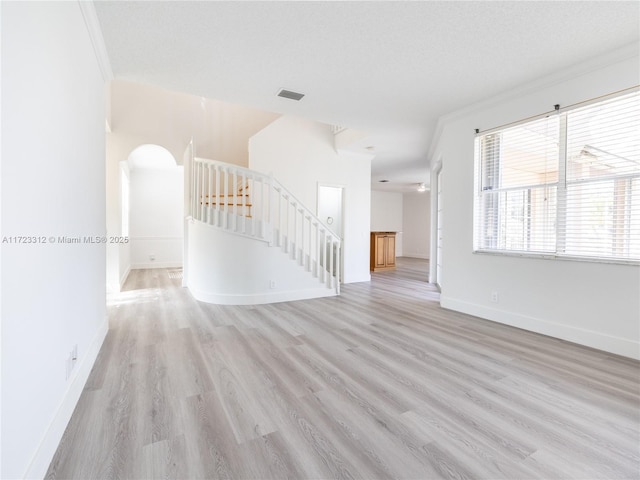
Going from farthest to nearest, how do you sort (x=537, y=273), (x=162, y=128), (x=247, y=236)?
(x=162, y=128) → (x=247, y=236) → (x=537, y=273)

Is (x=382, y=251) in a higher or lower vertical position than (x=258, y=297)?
higher

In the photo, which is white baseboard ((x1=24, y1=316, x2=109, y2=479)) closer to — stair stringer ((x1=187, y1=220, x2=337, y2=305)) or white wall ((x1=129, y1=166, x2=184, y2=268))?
stair stringer ((x1=187, y1=220, x2=337, y2=305))

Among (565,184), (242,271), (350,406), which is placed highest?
(565,184)

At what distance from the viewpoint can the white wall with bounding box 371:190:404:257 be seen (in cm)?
1162

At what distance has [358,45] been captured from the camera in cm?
258

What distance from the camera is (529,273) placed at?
10.9 ft

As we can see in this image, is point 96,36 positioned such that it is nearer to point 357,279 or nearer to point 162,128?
point 162,128

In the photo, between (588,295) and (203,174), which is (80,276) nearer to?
(203,174)

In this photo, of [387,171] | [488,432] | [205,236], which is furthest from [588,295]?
[387,171]

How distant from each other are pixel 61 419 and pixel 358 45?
3.28 metres

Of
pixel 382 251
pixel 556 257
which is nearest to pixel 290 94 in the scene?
pixel 556 257

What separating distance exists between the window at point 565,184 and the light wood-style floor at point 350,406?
103 cm

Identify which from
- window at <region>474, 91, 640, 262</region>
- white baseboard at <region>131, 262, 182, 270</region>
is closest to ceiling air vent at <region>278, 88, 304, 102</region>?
window at <region>474, 91, 640, 262</region>

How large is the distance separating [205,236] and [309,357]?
2854mm
